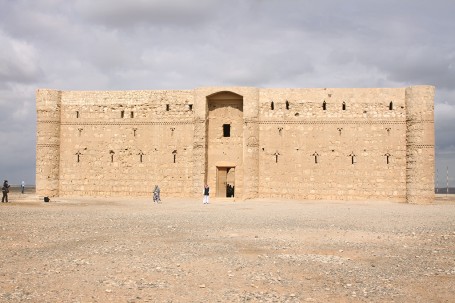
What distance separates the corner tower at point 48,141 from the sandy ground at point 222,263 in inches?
701

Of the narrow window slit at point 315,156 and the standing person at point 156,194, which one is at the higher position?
the narrow window slit at point 315,156

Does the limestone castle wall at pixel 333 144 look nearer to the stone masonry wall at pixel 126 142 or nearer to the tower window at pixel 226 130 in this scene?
the tower window at pixel 226 130

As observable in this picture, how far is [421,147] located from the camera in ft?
90.5

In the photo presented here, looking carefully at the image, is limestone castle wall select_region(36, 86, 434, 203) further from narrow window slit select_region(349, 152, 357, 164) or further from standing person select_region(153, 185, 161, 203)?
standing person select_region(153, 185, 161, 203)

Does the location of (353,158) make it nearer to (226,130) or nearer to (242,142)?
(242,142)

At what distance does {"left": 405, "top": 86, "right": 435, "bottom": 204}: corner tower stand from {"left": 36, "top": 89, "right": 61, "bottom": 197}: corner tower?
23.2m

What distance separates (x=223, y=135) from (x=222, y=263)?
73.8 feet

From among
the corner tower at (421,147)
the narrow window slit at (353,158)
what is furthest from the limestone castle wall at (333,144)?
the corner tower at (421,147)

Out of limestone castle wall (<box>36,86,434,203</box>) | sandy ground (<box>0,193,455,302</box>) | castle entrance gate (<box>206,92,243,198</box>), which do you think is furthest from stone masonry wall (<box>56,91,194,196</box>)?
sandy ground (<box>0,193,455,302</box>)

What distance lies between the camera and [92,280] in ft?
21.9

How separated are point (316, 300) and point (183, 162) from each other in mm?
24239

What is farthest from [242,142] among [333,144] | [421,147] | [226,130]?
[421,147]

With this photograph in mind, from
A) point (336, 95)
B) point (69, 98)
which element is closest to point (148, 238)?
point (336, 95)

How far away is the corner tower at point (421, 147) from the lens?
89.9 feet
